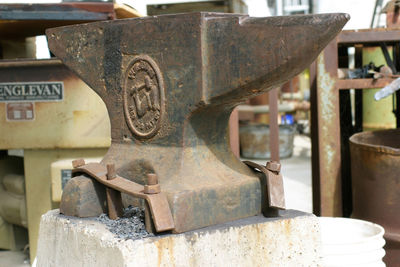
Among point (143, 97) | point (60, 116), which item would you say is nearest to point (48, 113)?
point (60, 116)

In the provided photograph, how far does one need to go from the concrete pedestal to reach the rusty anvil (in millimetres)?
55

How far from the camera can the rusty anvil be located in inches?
64.6

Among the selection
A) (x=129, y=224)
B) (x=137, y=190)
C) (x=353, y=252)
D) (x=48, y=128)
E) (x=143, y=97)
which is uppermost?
(x=143, y=97)

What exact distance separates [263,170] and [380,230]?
830 mm

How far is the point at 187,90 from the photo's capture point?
1781mm

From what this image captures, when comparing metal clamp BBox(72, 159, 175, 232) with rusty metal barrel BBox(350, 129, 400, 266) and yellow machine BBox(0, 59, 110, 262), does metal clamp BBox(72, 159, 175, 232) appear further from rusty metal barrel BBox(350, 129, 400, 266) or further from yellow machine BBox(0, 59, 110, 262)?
rusty metal barrel BBox(350, 129, 400, 266)

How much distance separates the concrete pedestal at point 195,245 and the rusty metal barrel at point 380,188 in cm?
98

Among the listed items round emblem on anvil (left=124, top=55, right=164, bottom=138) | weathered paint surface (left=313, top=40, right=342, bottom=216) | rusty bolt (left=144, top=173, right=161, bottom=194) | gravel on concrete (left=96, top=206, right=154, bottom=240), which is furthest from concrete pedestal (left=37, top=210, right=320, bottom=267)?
weathered paint surface (left=313, top=40, right=342, bottom=216)

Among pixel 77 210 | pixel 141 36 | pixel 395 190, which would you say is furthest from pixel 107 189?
pixel 395 190

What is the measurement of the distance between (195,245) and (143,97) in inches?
20.3

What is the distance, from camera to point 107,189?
6.10 ft

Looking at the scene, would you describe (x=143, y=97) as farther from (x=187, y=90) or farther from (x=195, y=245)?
(x=195, y=245)

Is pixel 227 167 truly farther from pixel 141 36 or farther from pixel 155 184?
pixel 141 36

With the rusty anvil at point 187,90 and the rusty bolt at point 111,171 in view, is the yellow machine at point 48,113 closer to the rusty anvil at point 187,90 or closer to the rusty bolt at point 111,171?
the rusty anvil at point 187,90
